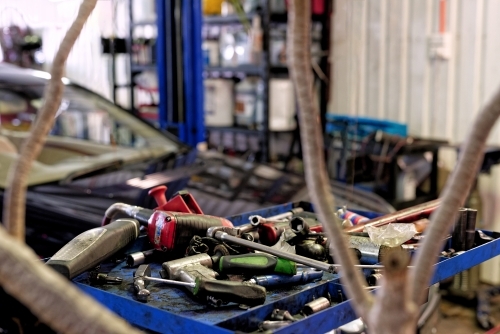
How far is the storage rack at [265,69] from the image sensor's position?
15.1 ft

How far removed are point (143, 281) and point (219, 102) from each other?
3.93 metres

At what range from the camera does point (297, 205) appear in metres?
1.86

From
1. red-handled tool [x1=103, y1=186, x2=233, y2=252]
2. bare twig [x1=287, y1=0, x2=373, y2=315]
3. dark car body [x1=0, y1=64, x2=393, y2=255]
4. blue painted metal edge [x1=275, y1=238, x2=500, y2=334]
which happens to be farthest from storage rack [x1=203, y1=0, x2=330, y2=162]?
bare twig [x1=287, y1=0, x2=373, y2=315]

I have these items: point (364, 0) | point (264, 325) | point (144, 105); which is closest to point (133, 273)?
point (264, 325)

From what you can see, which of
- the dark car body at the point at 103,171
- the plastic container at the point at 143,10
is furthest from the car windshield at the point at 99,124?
the plastic container at the point at 143,10

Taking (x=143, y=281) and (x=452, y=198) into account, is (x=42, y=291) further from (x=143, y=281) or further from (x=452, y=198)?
(x=143, y=281)

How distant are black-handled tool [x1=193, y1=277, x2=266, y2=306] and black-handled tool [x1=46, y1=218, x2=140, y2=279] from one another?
9.9 inches

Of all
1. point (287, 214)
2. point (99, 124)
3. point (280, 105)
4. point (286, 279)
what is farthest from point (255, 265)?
point (280, 105)

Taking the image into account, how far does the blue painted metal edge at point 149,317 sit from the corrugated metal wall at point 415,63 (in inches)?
118

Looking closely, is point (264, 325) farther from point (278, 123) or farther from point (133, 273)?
point (278, 123)

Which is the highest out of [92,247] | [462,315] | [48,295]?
[48,295]

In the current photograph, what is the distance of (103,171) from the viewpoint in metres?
2.79

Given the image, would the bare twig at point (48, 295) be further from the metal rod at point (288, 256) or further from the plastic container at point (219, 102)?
the plastic container at point (219, 102)

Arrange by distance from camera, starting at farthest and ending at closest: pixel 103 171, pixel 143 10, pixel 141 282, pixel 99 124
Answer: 1. pixel 143 10
2. pixel 99 124
3. pixel 103 171
4. pixel 141 282
